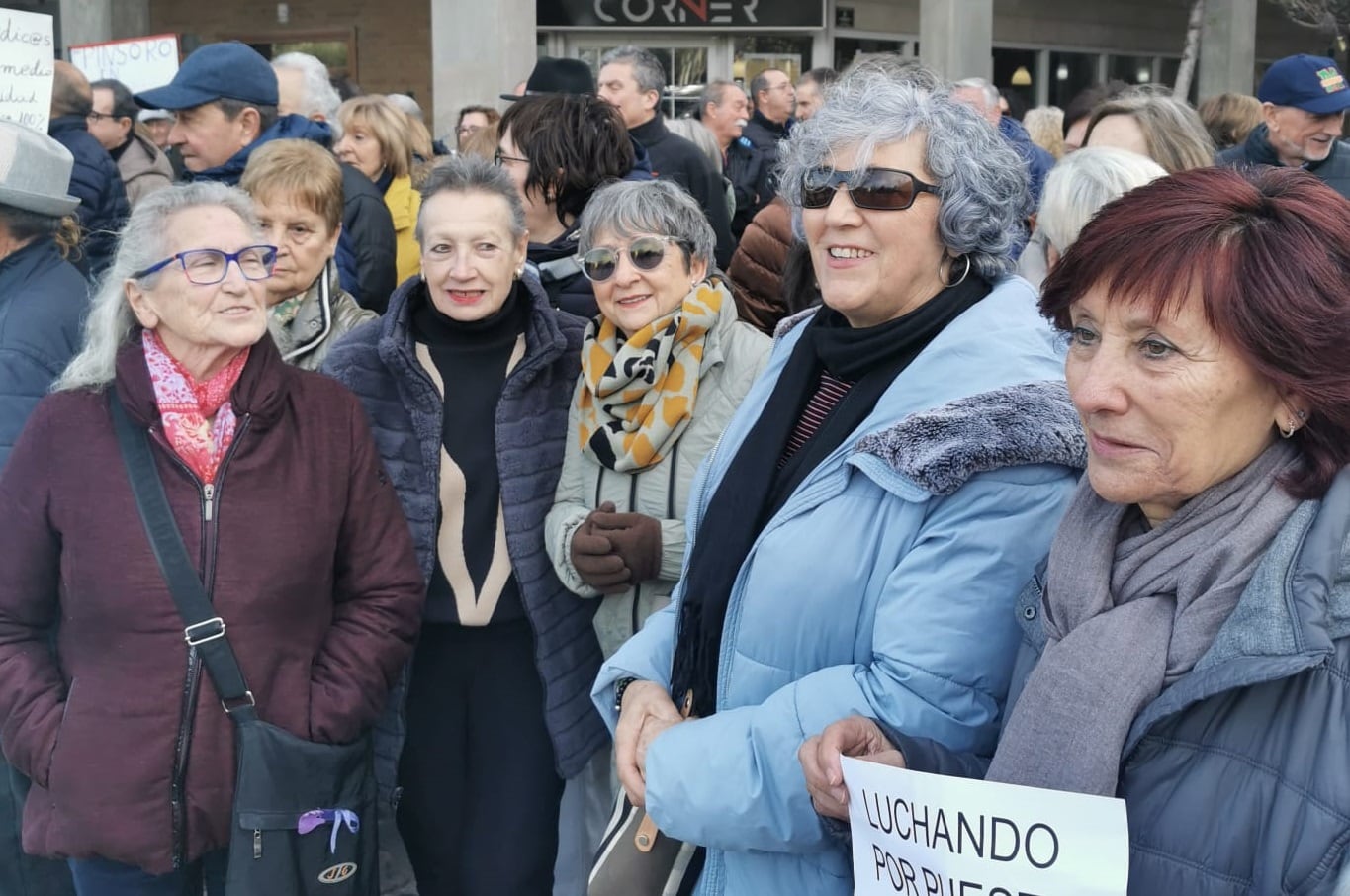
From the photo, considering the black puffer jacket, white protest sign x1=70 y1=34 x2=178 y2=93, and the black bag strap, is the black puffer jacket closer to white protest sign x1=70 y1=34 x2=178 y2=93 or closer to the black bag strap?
white protest sign x1=70 y1=34 x2=178 y2=93

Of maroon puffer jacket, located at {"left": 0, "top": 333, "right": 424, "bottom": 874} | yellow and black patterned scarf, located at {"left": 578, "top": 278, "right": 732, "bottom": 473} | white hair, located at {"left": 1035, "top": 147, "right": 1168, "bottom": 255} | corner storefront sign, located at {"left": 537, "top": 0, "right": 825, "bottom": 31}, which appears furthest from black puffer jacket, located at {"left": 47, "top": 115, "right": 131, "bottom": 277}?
corner storefront sign, located at {"left": 537, "top": 0, "right": 825, "bottom": 31}

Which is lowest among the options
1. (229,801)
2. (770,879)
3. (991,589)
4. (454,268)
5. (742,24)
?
(229,801)

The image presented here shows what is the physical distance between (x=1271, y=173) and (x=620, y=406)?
74.1 inches

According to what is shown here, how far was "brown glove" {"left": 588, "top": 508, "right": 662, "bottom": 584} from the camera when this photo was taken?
10.5 feet

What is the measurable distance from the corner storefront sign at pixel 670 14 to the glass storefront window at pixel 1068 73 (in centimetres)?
541

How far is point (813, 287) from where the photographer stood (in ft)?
12.9

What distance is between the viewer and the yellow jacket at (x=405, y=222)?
5918 mm

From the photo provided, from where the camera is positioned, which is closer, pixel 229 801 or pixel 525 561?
pixel 229 801

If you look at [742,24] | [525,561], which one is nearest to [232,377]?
[525,561]

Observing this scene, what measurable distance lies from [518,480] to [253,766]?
37.1 inches

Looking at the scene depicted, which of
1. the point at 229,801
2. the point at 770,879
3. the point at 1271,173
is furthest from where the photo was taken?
the point at 229,801

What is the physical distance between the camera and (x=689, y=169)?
6.28 meters

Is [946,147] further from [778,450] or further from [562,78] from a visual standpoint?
[562,78]

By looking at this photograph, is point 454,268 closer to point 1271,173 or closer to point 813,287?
point 813,287
